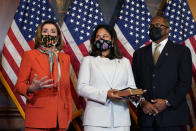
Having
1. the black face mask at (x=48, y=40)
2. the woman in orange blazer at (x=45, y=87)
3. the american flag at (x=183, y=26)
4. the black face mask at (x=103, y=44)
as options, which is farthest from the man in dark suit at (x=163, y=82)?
the american flag at (x=183, y=26)

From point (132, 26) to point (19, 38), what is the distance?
164 centimetres

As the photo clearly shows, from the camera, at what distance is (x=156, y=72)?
3.04m

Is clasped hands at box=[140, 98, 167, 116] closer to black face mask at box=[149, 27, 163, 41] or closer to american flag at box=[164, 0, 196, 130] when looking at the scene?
black face mask at box=[149, 27, 163, 41]

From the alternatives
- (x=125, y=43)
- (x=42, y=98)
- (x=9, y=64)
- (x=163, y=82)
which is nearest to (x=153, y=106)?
(x=163, y=82)

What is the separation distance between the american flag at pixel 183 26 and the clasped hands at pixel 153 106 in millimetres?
1383

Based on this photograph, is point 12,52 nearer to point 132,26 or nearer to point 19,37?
point 19,37

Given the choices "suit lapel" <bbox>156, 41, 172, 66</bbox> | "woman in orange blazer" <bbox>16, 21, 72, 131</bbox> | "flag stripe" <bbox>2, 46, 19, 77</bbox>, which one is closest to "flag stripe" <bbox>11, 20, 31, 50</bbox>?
"flag stripe" <bbox>2, 46, 19, 77</bbox>

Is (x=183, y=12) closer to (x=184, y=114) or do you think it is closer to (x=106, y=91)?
(x=184, y=114)

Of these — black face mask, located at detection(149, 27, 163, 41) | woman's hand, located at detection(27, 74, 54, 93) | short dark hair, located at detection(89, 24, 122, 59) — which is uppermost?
black face mask, located at detection(149, 27, 163, 41)

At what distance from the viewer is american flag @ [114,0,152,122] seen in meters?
4.30

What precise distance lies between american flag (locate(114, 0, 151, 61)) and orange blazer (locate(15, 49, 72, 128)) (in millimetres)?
1695

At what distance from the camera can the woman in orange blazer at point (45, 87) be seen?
8.51 feet

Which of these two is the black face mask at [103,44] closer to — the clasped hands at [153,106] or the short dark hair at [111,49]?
the short dark hair at [111,49]

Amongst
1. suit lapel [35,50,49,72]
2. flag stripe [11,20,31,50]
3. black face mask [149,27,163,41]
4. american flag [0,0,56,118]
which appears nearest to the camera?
suit lapel [35,50,49,72]
